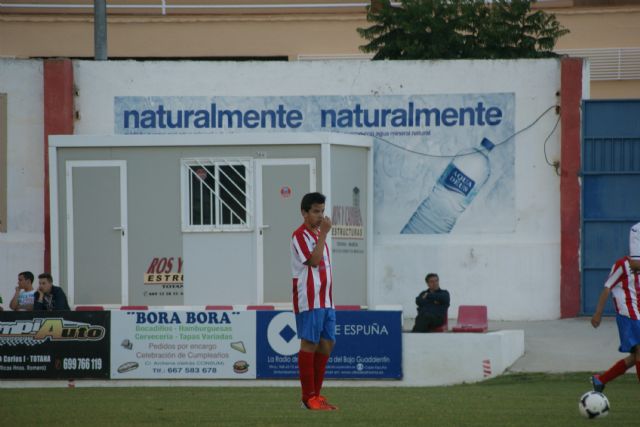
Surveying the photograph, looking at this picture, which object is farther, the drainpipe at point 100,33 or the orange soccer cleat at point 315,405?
the drainpipe at point 100,33

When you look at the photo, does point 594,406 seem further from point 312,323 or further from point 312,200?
point 312,200

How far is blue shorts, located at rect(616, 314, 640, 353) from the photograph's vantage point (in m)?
14.3

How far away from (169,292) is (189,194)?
176cm

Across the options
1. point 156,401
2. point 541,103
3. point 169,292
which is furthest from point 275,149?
point 156,401

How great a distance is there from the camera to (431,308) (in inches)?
842

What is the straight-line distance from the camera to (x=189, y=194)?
24.0 m

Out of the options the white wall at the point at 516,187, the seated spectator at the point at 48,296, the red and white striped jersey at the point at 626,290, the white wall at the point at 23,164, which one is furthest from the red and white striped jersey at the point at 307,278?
the white wall at the point at 23,164

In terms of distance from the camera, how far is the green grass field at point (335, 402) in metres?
11.9

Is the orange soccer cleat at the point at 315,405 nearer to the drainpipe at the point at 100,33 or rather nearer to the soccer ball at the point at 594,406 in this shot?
the soccer ball at the point at 594,406

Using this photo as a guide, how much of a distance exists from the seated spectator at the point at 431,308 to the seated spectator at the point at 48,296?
553 centimetres

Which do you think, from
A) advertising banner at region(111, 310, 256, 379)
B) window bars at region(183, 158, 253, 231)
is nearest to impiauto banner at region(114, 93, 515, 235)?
window bars at region(183, 158, 253, 231)

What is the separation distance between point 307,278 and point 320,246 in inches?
14.0

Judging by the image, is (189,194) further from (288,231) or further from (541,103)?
(541,103)

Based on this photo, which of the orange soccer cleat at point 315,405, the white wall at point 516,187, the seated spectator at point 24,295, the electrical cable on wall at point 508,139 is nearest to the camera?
the orange soccer cleat at point 315,405
